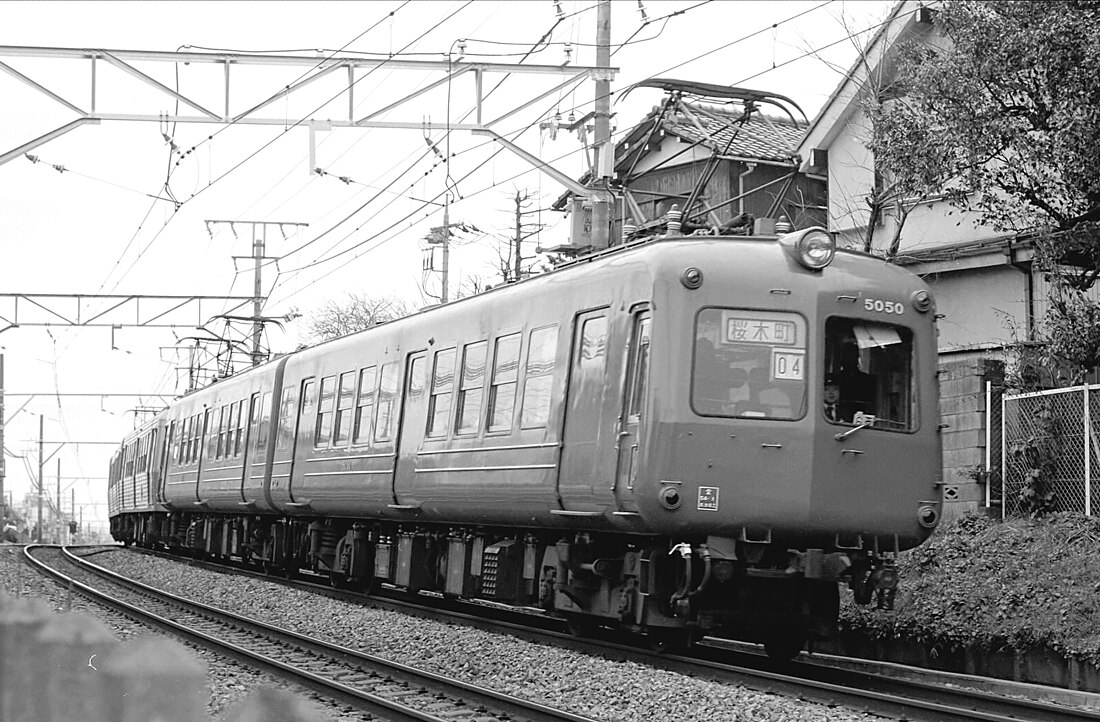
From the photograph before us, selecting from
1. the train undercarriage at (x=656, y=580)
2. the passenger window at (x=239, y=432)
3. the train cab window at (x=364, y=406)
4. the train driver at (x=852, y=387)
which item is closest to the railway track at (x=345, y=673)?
the train undercarriage at (x=656, y=580)

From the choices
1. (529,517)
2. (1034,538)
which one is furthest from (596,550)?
(1034,538)

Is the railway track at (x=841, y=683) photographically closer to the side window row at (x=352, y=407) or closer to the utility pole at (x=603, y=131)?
the side window row at (x=352, y=407)

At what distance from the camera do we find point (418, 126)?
1708cm

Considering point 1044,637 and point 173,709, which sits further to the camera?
point 1044,637

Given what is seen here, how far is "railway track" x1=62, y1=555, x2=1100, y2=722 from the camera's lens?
8125 mm

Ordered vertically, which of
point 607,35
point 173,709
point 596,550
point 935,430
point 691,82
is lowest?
point 173,709

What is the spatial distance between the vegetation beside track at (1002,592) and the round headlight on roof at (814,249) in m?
2.82

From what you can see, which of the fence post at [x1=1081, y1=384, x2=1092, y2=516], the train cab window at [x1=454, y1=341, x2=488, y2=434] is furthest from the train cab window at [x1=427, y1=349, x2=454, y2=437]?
the fence post at [x1=1081, y1=384, x2=1092, y2=516]

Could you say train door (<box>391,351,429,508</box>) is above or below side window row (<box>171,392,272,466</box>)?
below

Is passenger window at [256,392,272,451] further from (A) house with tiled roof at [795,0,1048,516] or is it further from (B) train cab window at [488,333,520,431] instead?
(A) house with tiled roof at [795,0,1048,516]

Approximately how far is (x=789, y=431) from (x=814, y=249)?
4.34ft

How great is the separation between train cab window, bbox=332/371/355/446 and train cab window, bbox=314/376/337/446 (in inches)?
8.8

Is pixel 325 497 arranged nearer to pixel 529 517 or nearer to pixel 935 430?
pixel 529 517

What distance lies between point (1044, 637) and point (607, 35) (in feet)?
32.4
